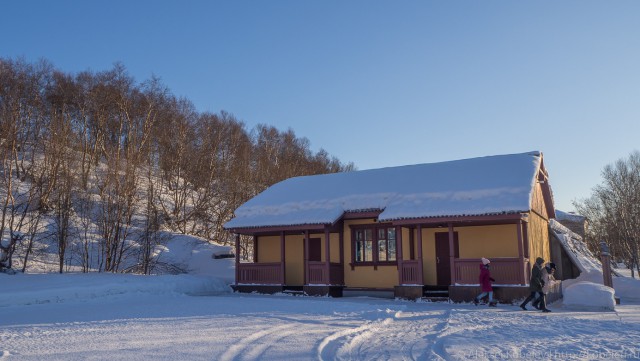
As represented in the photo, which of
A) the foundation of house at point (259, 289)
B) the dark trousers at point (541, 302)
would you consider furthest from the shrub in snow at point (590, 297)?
the foundation of house at point (259, 289)

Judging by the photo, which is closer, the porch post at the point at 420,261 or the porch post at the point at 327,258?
the porch post at the point at 420,261

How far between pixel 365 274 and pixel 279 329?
11.4 meters

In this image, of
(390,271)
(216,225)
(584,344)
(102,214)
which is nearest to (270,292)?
(390,271)

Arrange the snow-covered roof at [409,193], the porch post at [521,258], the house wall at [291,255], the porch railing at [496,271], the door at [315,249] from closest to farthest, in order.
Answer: the porch post at [521,258] → the porch railing at [496,271] → the snow-covered roof at [409,193] → the door at [315,249] → the house wall at [291,255]

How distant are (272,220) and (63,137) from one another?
14.2 meters

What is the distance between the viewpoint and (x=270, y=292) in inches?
885

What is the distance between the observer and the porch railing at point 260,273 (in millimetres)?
22547

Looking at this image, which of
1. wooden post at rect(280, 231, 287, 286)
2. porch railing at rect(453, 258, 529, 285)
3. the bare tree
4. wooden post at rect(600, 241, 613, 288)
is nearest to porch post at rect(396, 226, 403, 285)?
porch railing at rect(453, 258, 529, 285)

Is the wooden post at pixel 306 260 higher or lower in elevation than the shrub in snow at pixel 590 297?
higher

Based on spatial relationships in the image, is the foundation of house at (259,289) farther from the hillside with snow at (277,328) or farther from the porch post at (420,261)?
the porch post at (420,261)

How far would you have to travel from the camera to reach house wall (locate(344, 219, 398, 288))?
2152 cm

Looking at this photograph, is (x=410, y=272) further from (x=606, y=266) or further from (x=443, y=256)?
(x=606, y=266)

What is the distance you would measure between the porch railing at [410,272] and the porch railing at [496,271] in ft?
4.84

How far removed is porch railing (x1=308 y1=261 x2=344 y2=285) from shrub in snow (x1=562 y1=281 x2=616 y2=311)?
349 inches
